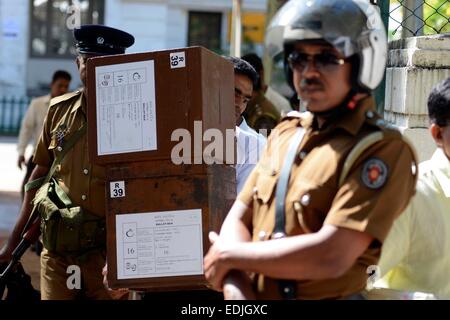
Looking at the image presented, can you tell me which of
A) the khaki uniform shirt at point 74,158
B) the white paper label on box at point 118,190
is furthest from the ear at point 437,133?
the khaki uniform shirt at point 74,158

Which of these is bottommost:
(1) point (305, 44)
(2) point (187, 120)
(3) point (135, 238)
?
(3) point (135, 238)

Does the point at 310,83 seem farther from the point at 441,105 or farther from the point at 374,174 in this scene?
the point at 441,105

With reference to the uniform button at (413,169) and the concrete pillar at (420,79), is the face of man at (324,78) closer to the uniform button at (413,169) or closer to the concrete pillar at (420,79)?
the uniform button at (413,169)

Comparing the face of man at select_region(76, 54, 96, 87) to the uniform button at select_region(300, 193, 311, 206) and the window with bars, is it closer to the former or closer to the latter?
the uniform button at select_region(300, 193, 311, 206)

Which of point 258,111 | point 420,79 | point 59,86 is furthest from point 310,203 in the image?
point 59,86

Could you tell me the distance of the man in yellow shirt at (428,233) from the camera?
11.4 ft

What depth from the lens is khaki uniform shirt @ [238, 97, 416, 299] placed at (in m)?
2.95

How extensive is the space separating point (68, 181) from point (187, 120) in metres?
1.10

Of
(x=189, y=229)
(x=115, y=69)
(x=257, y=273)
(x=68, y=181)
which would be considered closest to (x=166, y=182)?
(x=189, y=229)

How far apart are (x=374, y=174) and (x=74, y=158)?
8.37 feet

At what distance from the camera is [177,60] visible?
4371 millimetres
